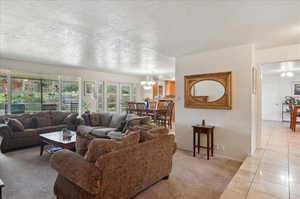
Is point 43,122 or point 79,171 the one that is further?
point 43,122

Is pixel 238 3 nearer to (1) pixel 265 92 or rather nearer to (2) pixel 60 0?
(2) pixel 60 0

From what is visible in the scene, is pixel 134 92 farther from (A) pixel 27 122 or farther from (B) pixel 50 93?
(A) pixel 27 122

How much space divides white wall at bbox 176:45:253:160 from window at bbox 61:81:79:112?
461 centimetres

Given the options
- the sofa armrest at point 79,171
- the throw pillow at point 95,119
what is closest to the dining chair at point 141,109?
the throw pillow at point 95,119

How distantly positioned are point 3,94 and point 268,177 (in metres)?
6.77

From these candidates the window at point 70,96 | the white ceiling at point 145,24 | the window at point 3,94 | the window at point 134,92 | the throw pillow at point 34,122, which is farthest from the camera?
the window at point 134,92

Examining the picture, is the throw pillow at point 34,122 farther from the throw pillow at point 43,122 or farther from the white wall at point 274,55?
the white wall at point 274,55

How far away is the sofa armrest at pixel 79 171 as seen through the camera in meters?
1.71

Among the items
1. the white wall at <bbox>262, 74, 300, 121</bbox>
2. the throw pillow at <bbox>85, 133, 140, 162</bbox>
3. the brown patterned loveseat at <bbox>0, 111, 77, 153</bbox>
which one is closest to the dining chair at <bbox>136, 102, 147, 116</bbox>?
the brown patterned loveseat at <bbox>0, 111, 77, 153</bbox>

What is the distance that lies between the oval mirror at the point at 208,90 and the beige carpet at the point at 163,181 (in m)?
1.37

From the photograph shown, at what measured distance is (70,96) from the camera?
6.67 metres

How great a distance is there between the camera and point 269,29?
2.71m

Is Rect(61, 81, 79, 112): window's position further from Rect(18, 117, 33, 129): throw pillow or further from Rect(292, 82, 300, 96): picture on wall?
Rect(292, 82, 300, 96): picture on wall

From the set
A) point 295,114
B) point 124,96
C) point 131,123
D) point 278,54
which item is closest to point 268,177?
point 278,54
